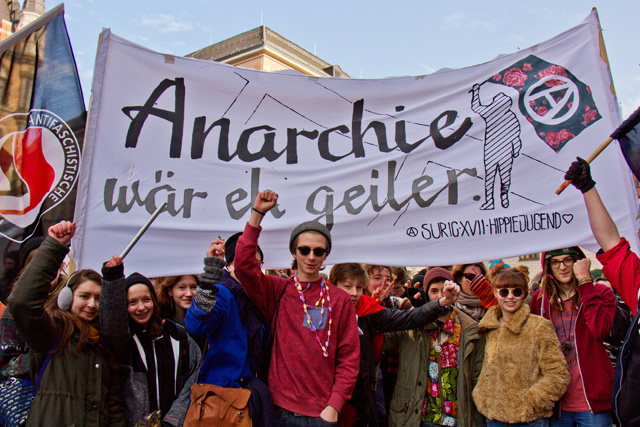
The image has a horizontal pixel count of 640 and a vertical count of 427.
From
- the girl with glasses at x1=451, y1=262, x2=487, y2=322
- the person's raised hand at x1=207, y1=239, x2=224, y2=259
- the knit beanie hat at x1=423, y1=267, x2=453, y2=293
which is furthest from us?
the girl with glasses at x1=451, y1=262, x2=487, y2=322

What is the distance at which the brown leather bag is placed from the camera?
2449 mm

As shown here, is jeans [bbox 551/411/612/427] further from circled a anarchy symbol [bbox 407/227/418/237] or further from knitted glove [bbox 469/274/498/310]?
circled a anarchy symbol [bbox 407/227/418/237]

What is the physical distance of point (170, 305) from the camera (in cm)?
380

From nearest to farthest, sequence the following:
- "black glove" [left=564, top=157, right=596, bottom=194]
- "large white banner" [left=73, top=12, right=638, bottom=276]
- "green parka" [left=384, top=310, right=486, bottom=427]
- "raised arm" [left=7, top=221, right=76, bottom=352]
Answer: "raised arm" [left=7, top=221, right=76, bottom=352] → "black glove" [left=564, top=157, right=596, bottom=194] → "green parka" [left=384, top=310, right=486, bottom=427] → "large white banner" [left=73, top=12, right=638, bottom=276]

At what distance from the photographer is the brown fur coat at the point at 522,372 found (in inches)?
122

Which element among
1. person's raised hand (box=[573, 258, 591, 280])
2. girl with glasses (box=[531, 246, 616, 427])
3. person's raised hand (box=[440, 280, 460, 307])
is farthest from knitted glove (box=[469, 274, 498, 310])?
person's raised hand (box=[573, 258, 591, 280])

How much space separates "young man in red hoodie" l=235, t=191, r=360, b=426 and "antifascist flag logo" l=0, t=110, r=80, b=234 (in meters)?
1.61

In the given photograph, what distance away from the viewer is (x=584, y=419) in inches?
124

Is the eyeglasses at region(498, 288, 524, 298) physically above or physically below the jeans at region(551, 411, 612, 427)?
above

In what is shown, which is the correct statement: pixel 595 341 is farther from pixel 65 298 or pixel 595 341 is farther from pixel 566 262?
pixel 65 298

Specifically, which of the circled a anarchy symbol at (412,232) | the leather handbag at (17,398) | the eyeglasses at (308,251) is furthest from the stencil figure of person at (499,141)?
the leather handbag at (17,398)

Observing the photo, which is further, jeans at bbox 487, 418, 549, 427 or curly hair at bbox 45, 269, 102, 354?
jeans at bbox 487, 418, 549, 427

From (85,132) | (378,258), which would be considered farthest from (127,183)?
(378,258)

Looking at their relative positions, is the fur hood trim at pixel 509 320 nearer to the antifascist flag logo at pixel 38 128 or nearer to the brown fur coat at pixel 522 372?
the brown fur coat at pixel 522 372
